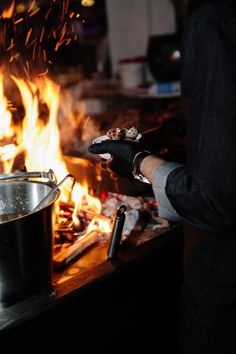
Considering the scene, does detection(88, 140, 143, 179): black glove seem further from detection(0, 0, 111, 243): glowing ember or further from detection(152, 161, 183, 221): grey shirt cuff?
detection(0, 0, 111, 243): glowing ember

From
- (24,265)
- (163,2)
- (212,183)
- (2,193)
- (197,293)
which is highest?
(163,2)

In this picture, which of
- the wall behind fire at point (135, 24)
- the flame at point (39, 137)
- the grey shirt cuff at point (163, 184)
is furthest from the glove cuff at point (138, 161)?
the wall behind fire at point (135, 24)

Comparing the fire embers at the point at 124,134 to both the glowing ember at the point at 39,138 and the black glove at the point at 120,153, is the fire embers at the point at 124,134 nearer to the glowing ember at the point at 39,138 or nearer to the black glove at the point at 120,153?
the black glove at the point at 120,153

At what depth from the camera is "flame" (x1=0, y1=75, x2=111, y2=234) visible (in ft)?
9.66

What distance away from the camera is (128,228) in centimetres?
266

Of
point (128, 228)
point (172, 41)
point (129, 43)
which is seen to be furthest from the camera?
point (129, 43)

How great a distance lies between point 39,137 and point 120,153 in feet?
4.84

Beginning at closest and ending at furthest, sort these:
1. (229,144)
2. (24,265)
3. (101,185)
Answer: (229,144) → (24,265) → (101,185)

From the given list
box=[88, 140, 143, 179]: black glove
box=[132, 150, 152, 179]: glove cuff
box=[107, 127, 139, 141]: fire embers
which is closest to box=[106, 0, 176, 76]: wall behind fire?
box=[107, 127, 139, 141]: fire embers

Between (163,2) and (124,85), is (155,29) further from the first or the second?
(124,85)

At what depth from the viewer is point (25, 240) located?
1.78m

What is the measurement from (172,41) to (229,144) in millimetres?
4313

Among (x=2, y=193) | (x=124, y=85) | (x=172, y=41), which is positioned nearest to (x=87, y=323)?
(x=2, y=193)

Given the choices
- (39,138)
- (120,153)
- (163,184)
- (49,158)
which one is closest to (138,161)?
(120,153)
